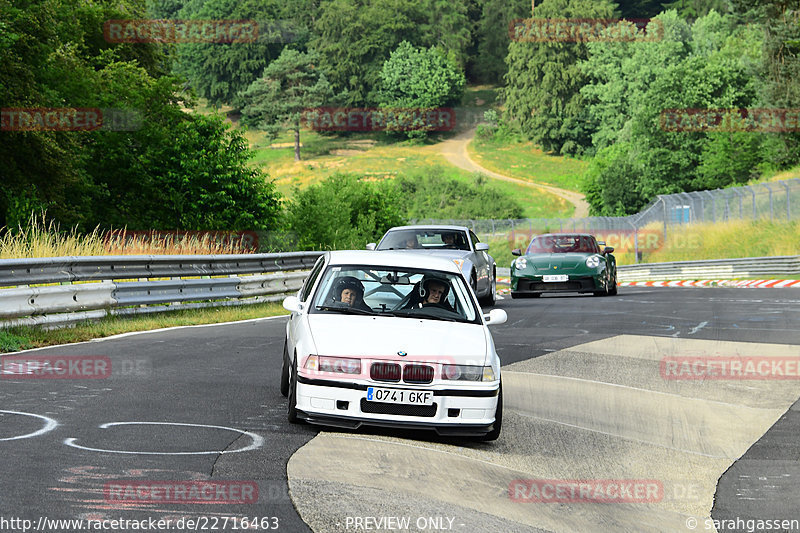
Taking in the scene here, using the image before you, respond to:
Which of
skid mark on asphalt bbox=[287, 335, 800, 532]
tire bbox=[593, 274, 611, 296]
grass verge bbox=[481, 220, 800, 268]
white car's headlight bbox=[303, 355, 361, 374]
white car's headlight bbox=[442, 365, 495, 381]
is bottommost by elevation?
grass verge bbox=[481, 220, 800, 268]

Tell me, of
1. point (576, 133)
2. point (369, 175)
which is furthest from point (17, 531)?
point (576, 133)

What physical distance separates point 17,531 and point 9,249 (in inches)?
491

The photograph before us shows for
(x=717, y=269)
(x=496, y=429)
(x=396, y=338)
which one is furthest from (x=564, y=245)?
(x=717, y=269)

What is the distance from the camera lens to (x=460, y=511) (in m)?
5.73

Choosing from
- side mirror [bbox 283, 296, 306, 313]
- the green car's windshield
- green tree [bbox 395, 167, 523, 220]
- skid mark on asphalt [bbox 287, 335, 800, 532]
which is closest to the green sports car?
the green car's windshield

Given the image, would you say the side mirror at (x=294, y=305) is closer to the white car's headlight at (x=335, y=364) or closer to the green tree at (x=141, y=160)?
the white car's headlight at (x=335, y=364)

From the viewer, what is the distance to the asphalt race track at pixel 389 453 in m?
5.50

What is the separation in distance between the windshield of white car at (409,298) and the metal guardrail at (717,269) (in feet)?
100

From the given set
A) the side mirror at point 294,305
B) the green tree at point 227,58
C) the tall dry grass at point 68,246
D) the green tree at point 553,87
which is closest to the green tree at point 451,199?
the green tree at point 553,87

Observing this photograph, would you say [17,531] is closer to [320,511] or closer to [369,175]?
[320,511]

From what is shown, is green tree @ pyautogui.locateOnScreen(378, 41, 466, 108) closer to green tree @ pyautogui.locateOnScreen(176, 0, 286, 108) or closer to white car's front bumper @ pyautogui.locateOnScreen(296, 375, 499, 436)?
green tree @ pyautogui.locateOnScreen(176, 0, 286, 108)

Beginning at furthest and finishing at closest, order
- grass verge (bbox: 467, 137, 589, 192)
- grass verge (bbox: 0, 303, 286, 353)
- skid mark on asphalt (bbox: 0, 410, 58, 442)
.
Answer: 1. grass verge (bbox: 467, 137, 589, 192)
2. grass verge (bbox: 0, 303, 286, 353)
3. skid mark on asphalt (bbox: 0, 410, 58, 442)

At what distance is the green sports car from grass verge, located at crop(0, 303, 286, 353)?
18.6 feet

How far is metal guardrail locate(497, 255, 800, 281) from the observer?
37.6 meters
